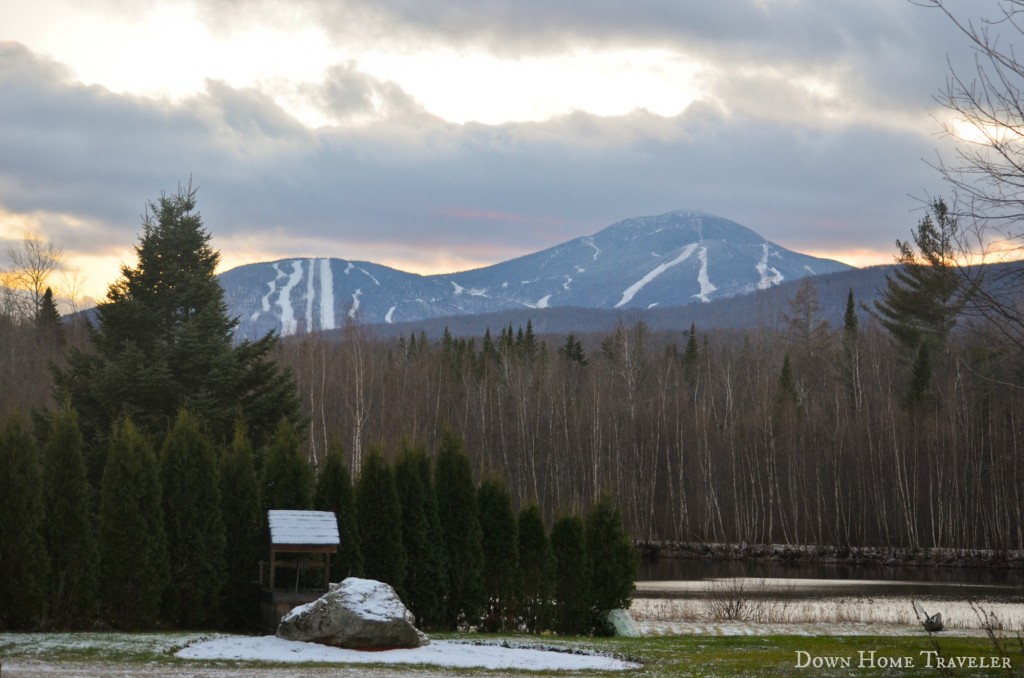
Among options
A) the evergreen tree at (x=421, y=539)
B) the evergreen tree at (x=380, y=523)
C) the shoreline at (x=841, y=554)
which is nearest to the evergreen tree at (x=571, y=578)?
the evergreen tree at (x=421, y=539)

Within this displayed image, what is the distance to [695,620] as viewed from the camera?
23953 mm

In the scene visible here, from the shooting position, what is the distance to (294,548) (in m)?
18.4

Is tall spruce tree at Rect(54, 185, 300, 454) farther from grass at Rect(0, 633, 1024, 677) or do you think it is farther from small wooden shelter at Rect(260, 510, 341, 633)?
grass at Rect(0, 633, 1024, 677)

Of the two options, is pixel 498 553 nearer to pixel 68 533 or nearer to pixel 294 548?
pixel 294 548

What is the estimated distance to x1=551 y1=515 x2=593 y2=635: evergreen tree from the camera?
21.4 m

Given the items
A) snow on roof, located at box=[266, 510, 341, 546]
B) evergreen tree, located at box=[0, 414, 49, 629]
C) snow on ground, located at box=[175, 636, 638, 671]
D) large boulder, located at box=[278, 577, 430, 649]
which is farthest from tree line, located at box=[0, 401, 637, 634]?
large boulder, located at box=[278, 577, 430, 649]

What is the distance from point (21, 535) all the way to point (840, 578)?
102 feet

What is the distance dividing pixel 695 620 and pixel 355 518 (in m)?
8.92

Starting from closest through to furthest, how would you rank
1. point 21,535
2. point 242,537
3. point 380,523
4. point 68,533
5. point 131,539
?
point 21,535 → point 68,533 → point 131,539 → point 242,537 → point 380,523

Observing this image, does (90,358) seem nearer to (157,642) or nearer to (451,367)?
(157,642)

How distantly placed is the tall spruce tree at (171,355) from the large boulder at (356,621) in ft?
38.1

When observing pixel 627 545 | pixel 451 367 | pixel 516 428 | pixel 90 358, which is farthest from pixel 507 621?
pixel 451 367

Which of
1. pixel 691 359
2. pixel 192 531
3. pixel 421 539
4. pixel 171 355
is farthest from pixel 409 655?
pixel 691 359

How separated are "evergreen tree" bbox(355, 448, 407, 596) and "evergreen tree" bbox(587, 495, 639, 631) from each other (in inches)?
170
